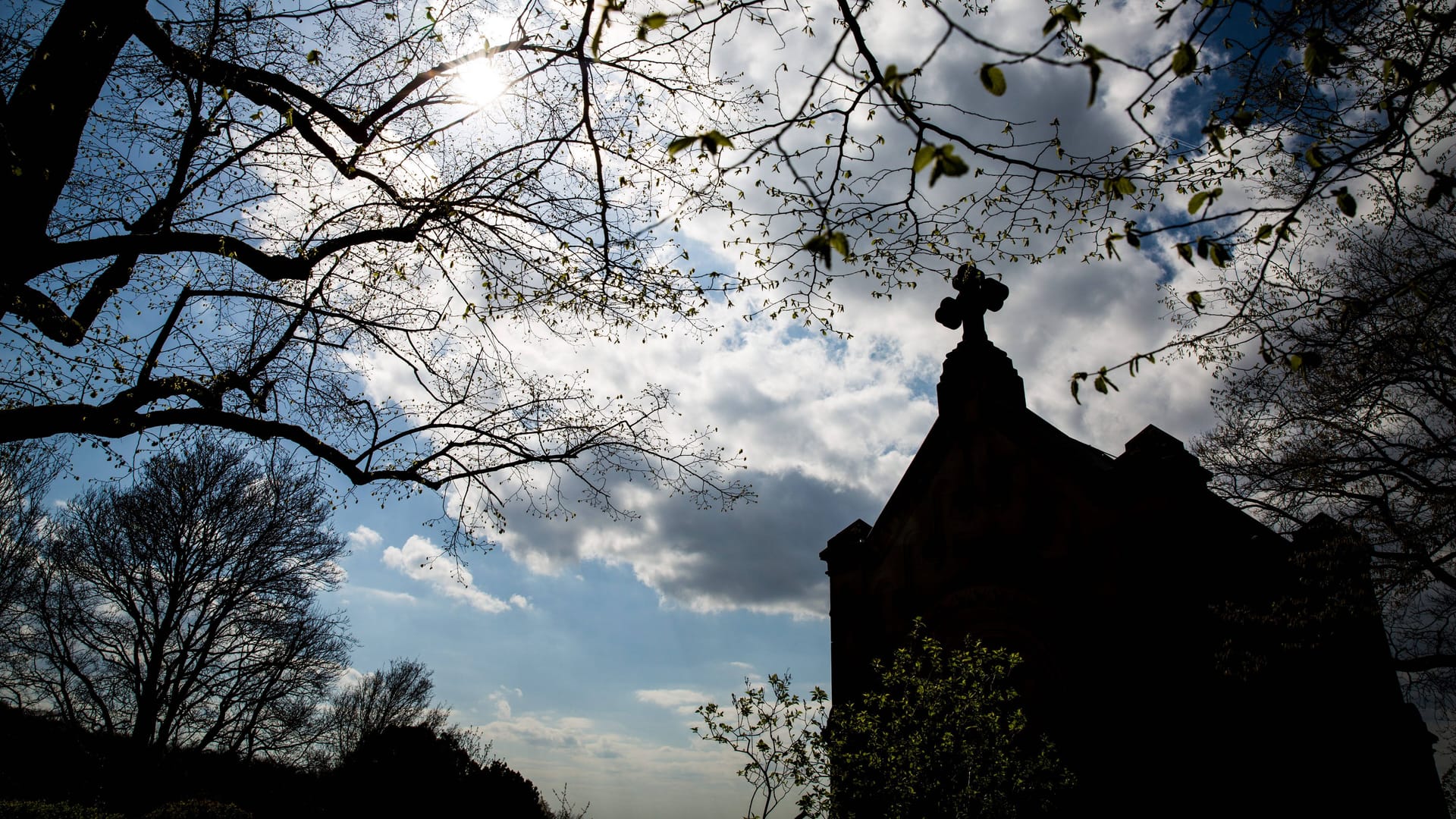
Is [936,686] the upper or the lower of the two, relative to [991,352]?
lower

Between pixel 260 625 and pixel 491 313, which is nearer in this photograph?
pixel 491 313

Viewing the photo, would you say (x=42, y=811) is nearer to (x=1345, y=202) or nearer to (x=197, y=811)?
(x=197, y=811)

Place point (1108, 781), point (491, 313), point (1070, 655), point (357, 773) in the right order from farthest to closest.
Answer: point (357, 773) → point (1070, 655) → point (1108, 781) → point (491, 313)

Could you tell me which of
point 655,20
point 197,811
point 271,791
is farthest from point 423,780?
point 655,20

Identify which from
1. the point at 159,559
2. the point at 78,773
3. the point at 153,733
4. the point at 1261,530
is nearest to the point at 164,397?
the point at 1261,530

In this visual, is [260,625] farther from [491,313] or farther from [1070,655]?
[1070,655]

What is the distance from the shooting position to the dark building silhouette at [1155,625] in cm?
988

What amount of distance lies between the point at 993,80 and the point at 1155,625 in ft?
32.9

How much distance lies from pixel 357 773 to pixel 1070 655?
20233mm

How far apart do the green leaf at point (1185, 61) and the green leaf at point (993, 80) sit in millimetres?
881

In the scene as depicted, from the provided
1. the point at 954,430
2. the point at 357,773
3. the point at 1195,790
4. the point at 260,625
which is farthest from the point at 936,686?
the point at 260,625

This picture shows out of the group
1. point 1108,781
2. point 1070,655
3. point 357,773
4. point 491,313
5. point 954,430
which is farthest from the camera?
point 357,773

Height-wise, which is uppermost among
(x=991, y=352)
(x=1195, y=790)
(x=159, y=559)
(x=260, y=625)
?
(x=991, y=352)

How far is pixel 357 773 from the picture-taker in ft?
69.9
